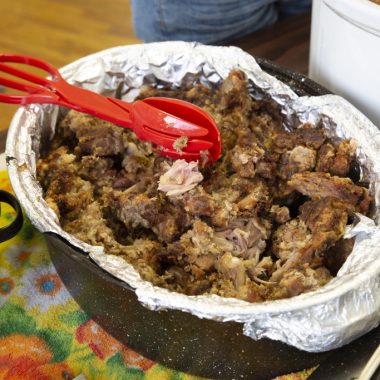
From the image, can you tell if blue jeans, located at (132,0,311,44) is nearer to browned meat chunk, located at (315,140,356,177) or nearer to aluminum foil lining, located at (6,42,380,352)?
aluminum foil lining, located at (6,42,380,352)

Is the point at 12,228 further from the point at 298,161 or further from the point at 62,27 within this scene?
the point at 62,27

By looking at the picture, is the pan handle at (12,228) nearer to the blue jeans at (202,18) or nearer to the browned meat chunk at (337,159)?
the browned meat chunk at (337,159)

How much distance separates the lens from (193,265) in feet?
2.76

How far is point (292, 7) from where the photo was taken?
165 cm

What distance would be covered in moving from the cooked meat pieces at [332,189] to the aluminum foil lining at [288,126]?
0.09ft

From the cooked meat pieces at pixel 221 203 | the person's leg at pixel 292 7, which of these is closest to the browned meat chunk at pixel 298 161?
the cooked meat pieces at pixel 221 203

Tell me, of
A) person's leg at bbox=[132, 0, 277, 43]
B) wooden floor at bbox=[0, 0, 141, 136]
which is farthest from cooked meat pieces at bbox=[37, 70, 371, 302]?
wooden floor at bbox=[0, 0, 141, 136]

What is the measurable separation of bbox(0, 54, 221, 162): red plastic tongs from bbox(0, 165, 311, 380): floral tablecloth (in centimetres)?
32

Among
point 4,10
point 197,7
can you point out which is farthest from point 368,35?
point 4,10

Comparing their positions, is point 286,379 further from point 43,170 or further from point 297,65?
point 297,65

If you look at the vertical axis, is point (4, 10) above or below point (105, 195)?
below

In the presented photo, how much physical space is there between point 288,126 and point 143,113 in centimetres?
31

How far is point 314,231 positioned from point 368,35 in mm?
351

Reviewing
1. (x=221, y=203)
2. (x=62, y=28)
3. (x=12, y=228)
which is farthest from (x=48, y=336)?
(x=62, y=28)
